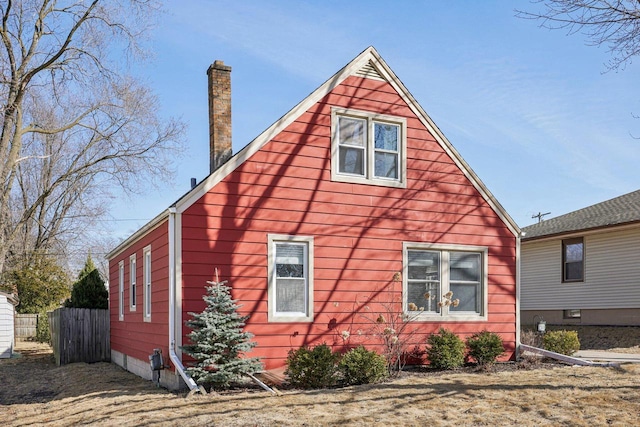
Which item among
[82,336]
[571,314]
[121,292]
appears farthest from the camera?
[571,314]

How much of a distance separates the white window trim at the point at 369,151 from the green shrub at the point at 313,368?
13.4 feet

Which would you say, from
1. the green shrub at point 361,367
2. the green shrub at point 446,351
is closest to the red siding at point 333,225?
the green shrub at point 446,351

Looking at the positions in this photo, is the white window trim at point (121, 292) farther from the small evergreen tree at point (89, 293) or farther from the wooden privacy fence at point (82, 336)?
the small evergreen tree at point (89, 293)

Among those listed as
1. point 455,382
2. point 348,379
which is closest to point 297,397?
point 348,379

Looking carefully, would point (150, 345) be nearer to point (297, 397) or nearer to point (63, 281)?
point (297, 397)

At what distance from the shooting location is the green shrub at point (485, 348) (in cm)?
1308

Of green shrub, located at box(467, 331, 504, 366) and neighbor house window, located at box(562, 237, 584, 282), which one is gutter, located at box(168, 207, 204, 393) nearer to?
green shrub, located at box(467, 331, 504, 366)

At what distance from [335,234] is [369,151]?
207 centimetres

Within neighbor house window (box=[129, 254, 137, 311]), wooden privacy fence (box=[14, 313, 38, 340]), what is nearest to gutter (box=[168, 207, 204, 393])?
neighbor house window (box=[129, 254, 137, 311])

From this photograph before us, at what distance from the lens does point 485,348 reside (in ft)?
42.9

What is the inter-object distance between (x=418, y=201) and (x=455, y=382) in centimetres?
455

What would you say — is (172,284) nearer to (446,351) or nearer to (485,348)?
(446,351)

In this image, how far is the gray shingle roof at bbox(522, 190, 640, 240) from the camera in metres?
21.5

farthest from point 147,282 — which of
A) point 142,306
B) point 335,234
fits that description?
point 335,234
